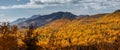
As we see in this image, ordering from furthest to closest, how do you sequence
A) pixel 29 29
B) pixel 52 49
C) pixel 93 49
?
pixel 93 49
pixel 52 49
pixel 29 29

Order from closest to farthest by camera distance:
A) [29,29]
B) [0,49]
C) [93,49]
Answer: [0,49], [29,29], [93,49]

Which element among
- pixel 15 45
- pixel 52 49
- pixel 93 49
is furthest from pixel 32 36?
pixel 93 49

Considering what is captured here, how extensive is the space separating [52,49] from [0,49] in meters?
44.8

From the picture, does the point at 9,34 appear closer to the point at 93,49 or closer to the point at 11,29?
the point at 11,29

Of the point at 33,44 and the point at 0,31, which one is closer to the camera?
the point at 0,31

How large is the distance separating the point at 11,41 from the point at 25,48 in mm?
6457

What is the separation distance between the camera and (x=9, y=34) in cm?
4331

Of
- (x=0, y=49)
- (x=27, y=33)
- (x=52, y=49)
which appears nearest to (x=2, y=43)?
(x=0, y=49)

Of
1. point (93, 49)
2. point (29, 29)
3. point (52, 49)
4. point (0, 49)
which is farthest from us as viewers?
point (93, 49)

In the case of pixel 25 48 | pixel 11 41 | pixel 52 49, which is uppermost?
pixel 11 41

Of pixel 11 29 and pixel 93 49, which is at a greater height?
pixel 11 29

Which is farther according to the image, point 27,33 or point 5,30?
point 27,33

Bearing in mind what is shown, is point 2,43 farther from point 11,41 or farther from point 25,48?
point 25,48

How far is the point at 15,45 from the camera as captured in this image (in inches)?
1697
